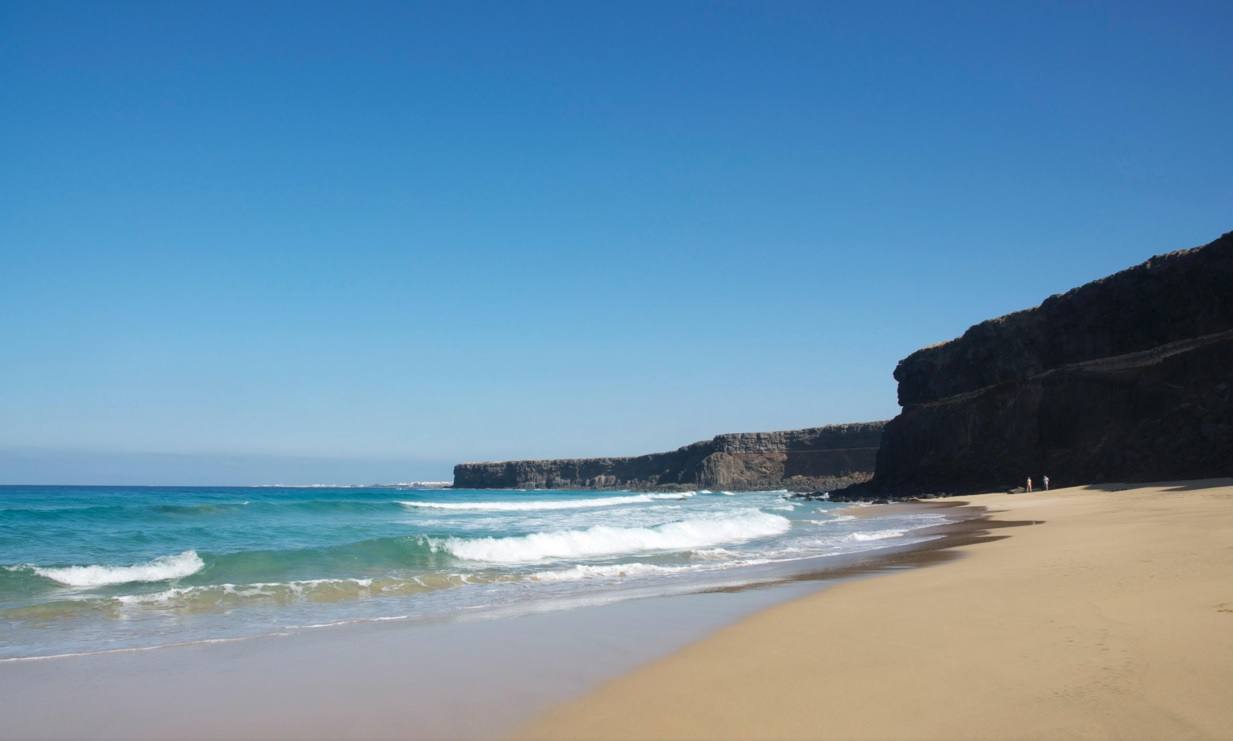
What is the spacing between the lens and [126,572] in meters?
13.3

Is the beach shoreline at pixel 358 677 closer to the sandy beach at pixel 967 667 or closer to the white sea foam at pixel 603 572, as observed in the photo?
the sandy beach at pixel 967 667

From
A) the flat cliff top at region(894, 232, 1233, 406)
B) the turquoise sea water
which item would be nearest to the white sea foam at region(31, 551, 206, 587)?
the turquoise sea water

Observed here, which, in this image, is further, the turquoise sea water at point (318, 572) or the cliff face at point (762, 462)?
the cliff face at point (762, 462)

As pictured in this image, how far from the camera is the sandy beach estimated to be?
13.5 ft

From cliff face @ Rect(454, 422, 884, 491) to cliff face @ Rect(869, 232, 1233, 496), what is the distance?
36.5 metres

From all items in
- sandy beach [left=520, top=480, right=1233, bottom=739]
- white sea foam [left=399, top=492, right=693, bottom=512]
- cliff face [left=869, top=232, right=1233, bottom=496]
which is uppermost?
cliff face [left=869, top=232, right=1233, bottom=496]

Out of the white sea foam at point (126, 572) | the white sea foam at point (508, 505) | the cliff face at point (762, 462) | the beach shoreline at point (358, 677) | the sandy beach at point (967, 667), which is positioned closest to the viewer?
the sandy beach at point (967, 667)

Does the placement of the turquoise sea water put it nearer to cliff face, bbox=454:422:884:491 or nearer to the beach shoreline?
the beach shoreline

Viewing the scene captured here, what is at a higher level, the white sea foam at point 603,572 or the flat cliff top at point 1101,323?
the flat cliff top at point 1101,323

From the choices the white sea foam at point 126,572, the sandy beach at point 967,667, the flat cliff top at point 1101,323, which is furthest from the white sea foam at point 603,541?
the flat cliff top at point 1101,323

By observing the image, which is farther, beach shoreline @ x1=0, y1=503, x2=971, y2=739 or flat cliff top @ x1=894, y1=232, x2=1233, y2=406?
flat cliff top @ x1=894, y1=232, x2=1233, y2=406

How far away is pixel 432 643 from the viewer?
7.30m

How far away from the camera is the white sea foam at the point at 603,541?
16.8m

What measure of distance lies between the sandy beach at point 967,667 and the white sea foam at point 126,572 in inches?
401
